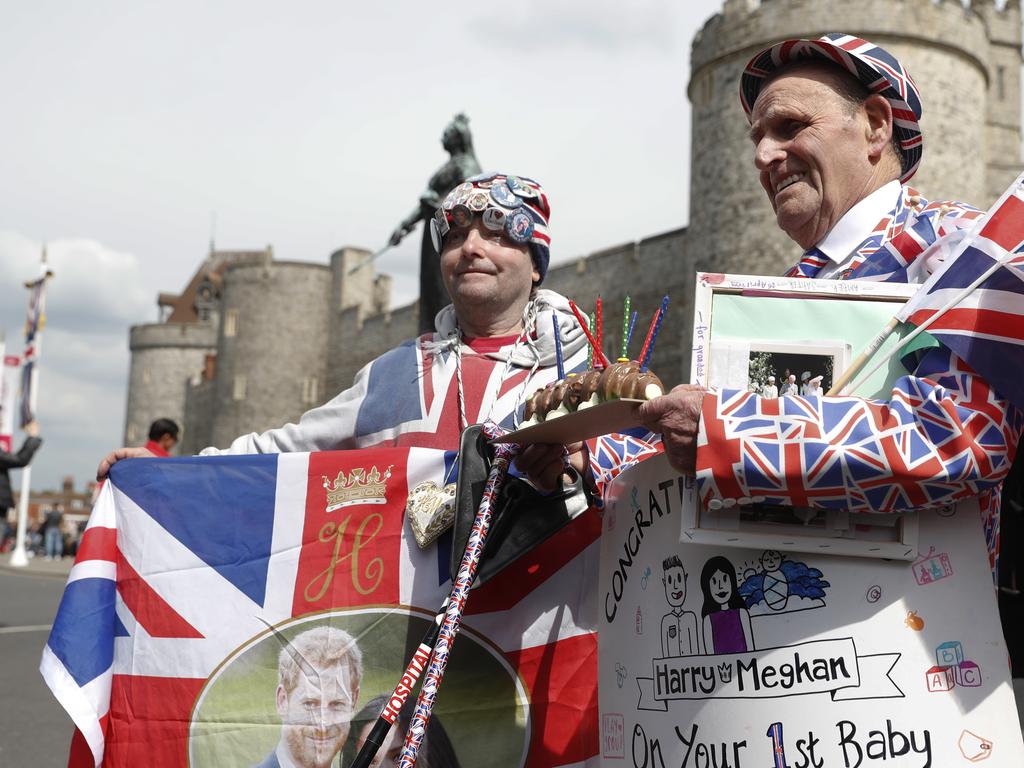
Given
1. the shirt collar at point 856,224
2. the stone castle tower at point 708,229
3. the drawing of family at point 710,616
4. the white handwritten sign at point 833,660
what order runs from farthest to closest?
the stone castle tower at point 708,229
the shirt collar at point 856,224
the drawing of family at point 710,616
the white handwritten sign at point 833,660

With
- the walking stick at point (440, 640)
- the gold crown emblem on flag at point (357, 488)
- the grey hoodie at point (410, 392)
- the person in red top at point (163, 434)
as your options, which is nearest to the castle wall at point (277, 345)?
the person in red top at point (163, 434)

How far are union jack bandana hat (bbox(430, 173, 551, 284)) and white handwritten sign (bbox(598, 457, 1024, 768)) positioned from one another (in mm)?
1063

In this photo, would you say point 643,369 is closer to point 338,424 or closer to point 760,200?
point 338,424

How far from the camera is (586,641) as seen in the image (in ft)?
8.09

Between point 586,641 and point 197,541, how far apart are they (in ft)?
2.83

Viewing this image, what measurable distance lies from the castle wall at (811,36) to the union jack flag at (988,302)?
18.8 m

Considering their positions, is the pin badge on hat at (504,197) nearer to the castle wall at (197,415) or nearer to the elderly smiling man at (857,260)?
the elderly smiling man at (857,260)

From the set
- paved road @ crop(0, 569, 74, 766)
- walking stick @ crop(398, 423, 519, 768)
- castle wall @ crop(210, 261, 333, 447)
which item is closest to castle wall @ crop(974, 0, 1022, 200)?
paved road @ crop(0, 569, 74, 766)

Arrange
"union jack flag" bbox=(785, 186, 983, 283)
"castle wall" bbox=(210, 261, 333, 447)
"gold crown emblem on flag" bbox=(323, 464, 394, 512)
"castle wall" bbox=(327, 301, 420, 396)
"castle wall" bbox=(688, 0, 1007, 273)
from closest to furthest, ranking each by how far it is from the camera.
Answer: "union jack flag" bbox=(785, 186, 983, 283) < "gold crown emblem on flag" bbox=(323, 464, 394, 512) < "castle wall" bbox=(688, 0, 1007, 273) < "castle wall" bbox=(327, 301, 420, 396) < "castle wall" bbox=(210, 261, 333, 447)

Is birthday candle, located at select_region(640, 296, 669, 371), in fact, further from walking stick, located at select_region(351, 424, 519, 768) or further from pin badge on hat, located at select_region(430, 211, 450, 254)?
pin badge on hat, located at select_region(430, 211, 450, 254)

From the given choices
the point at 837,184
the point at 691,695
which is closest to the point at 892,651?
the point at 691,695

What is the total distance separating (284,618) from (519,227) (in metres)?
0.97

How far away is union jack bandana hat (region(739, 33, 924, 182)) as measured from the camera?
2076 millimetres

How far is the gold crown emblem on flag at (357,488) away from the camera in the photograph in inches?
101
